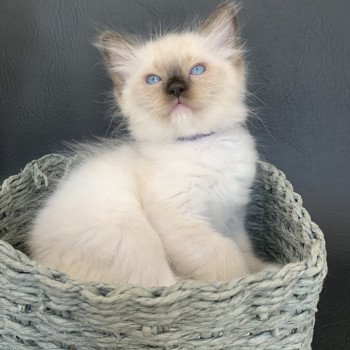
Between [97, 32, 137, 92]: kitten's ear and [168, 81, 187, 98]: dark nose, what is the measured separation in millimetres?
292

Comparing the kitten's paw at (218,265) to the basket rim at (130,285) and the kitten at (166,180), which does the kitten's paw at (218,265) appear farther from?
the basket rim at (130,285)

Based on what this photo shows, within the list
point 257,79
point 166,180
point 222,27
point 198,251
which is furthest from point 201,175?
point 257,79

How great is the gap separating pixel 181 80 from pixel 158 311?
2.10ft

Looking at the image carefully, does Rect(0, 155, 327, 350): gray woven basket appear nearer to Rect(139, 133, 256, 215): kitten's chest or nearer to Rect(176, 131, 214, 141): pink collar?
Rect(139, 133, 256, 215): kitten's chest

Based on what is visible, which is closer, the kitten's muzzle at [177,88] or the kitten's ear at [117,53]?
the kitten's muzzle at [177,88]

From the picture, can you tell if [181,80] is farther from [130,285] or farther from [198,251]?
[130,285]

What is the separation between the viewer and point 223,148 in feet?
4.54

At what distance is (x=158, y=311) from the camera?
0.90 metres

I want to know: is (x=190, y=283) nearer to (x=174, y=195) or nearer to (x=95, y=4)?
(x=174, y=195)

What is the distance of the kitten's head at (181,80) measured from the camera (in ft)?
4.22

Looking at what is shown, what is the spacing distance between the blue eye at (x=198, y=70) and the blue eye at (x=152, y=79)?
0.10 meters

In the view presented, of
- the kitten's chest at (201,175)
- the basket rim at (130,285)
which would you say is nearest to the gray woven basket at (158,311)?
the basket rim at (130,285)

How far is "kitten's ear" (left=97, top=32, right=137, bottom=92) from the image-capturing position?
1485mm

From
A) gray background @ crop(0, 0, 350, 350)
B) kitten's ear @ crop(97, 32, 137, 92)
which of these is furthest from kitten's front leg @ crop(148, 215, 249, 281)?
gray background @ crop(0, 0, 350, 350)
